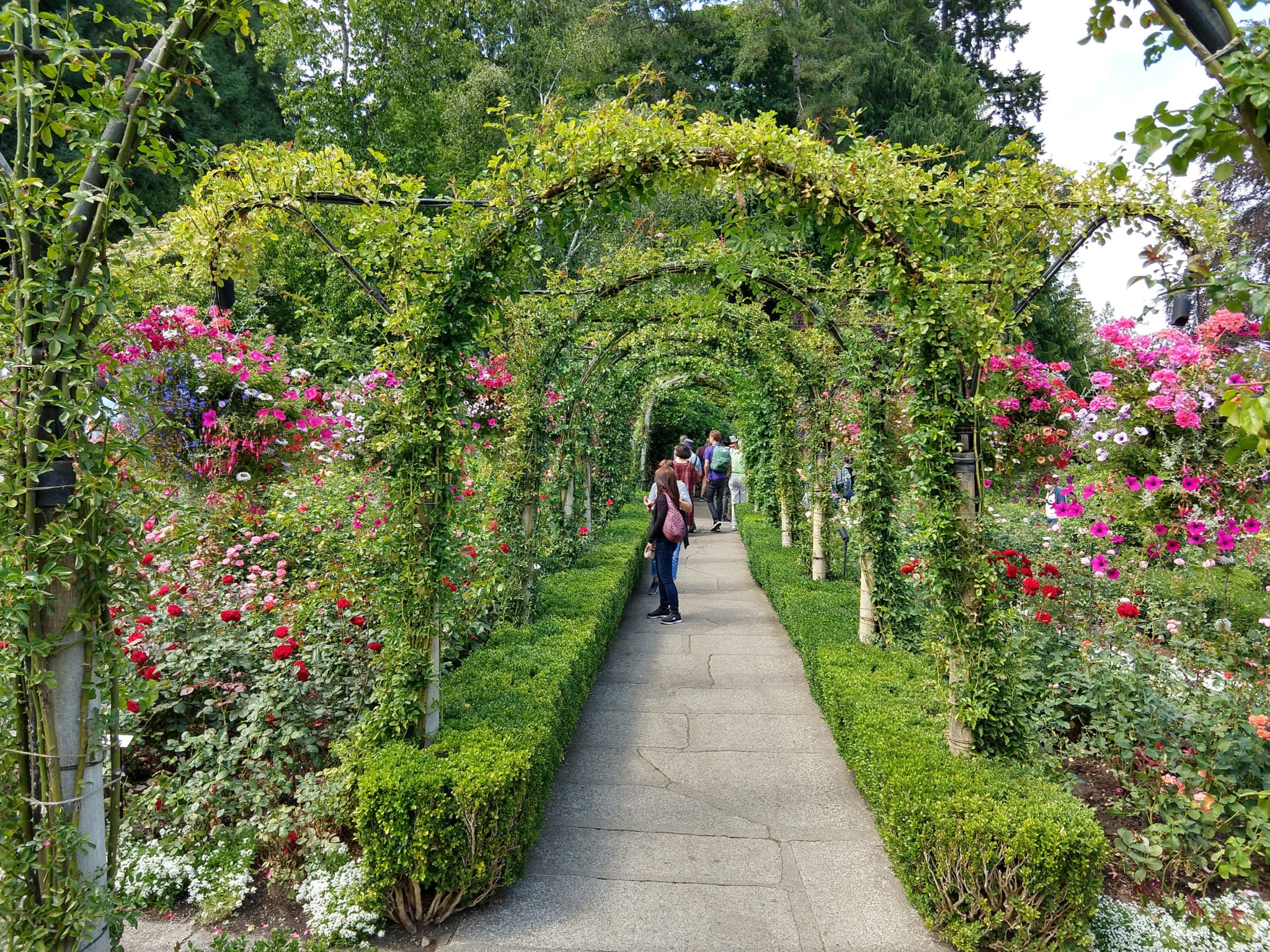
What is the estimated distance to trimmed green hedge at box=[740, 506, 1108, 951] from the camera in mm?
2686

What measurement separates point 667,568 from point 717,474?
7.98 meters

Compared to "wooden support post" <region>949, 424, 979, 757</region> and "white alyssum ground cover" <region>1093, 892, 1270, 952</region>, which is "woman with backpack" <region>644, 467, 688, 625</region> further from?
"white alyssum ground cover" <region>1093, 892, 1270, 952</region>

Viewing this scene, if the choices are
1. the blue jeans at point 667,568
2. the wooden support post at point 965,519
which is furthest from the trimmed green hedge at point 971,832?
the blue jeans at point 667,568

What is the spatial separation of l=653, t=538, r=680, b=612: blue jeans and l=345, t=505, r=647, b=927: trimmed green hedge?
129 inches

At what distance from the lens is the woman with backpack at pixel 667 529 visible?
760 cm

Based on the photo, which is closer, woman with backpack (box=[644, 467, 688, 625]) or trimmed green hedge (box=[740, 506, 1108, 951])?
trimmed green hedge (box=[740, 506, 1108, 951])

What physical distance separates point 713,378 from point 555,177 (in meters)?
12.7

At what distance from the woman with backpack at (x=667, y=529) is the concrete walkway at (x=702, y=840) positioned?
1.67 meters

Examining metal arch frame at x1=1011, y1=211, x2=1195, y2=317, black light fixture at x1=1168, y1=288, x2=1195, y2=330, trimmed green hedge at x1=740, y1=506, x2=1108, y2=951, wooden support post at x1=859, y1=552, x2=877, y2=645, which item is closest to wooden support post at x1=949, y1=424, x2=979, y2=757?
trimmed green hedge at x1=740, y1=506, x2=1108, y2=951

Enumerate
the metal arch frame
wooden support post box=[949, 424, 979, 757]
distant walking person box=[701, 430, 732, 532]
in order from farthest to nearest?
distant walking person box=[701, 430, 732, 532] → the metal arch frame → wooden support post box=[949, 424, 979, 757]

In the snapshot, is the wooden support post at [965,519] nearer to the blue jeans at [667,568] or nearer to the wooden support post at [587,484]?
the blue jeans at [667,568]

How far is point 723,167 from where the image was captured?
3.45 metres

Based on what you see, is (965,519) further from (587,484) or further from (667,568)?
(587,484)

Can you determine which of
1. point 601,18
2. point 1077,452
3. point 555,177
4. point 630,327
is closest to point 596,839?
point 555,177
